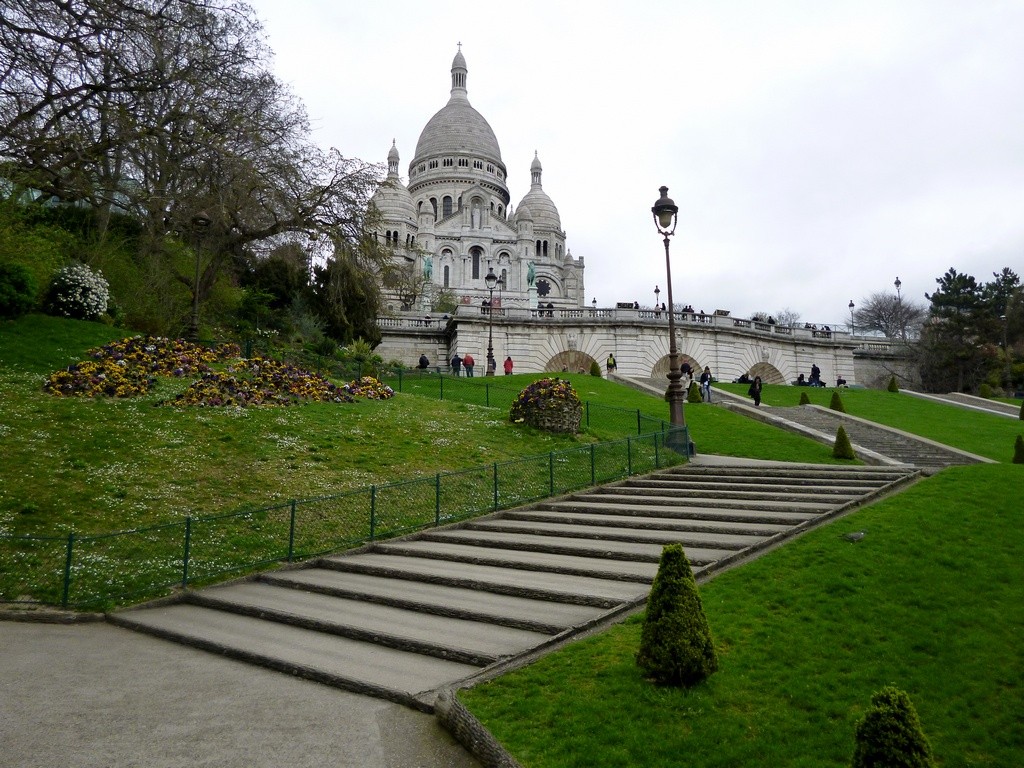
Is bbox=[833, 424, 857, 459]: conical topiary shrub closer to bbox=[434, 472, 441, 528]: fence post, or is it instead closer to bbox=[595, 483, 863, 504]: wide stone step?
bbox=[595, 483, 863, 504]: wide stone step

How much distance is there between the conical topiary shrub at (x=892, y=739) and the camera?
376 cm

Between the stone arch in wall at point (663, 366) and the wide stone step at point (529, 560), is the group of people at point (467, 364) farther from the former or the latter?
the wide stone step at point (529, 560)

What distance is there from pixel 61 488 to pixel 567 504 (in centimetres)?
840

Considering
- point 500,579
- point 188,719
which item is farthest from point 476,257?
point 188,719

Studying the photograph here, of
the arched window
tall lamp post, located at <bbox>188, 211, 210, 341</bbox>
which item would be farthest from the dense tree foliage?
the arched window

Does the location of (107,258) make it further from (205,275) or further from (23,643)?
(23,643)

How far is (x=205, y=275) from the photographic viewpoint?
22.0m

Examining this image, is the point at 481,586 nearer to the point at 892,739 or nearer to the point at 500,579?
the point at 500,579

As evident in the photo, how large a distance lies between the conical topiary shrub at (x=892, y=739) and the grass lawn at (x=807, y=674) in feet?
3.19

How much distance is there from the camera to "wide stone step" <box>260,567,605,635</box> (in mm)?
7512

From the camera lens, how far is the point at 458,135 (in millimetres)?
95438

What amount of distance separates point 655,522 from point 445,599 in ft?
13.6

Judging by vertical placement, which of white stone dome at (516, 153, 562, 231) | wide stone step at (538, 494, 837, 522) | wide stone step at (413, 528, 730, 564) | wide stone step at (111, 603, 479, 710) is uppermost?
white stone dome at (516, 153, 562, 231)

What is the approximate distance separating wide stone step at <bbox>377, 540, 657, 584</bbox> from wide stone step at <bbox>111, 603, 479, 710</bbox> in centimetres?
275
